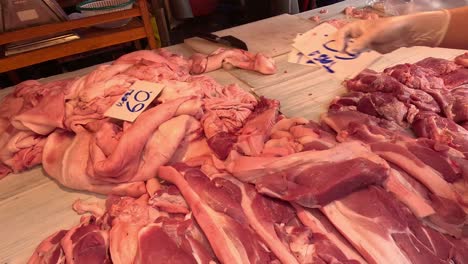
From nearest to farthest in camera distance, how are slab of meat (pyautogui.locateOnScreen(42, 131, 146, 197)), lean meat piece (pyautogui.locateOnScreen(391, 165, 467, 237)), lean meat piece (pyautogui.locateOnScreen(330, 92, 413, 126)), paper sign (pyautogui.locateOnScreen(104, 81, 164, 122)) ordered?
lean meat piece (pyautogui.locateOnScreen(391, 165, 467, 237)) < slab of meat (pyautogui.locateOnScreen(42, 131, 146, 197)) < paper sign (pyautogui.locateOnScreen(104, 81, 164, 122)) < lean meat piece (pyautogui.locateOnScreen(330, 92, 413, 126))

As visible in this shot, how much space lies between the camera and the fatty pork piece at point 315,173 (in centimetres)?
153

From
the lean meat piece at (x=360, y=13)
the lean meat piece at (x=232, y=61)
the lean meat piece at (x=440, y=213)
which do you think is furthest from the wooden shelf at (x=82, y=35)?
the lean meat piece at (x=440, y=213)

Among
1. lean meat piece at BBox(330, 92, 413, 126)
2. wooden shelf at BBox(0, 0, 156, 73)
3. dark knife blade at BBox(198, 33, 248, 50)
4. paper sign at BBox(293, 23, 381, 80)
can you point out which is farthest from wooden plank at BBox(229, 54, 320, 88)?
wooden shelf at BBox(0, 0, 156, 73)

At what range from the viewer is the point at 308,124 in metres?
2.12

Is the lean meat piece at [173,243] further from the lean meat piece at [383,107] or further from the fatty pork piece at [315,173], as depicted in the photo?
the lean meat piece at [383,107]

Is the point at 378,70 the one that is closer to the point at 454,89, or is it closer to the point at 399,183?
the point at 454,89

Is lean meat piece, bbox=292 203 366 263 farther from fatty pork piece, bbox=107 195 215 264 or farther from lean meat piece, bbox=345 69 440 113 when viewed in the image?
lean meat piece, bbox=345 69 440 113

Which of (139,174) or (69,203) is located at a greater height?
(139,174)

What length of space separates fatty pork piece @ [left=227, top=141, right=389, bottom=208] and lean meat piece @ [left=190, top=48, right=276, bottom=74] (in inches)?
56.4

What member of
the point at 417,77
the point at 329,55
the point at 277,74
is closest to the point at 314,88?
the point at 277,74

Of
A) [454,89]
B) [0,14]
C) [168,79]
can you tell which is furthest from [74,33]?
[454,89]

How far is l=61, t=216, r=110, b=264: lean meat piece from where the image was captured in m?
1.53

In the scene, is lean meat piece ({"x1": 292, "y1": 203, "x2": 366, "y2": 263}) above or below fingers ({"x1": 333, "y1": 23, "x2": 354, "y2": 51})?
below

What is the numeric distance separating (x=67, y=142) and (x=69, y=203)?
42 cm
